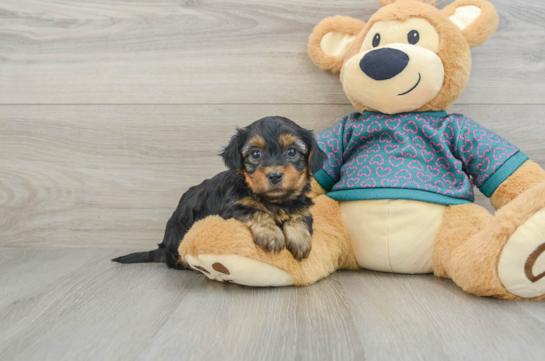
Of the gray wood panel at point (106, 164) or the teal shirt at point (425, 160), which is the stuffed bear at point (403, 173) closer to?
the teal shirt at point (425, 160)

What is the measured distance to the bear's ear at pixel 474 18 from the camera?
5.00 feet

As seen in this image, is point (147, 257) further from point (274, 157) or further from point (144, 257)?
point (274, 157)

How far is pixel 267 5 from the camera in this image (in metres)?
1.88

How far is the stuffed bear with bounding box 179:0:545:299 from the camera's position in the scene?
1.30 m

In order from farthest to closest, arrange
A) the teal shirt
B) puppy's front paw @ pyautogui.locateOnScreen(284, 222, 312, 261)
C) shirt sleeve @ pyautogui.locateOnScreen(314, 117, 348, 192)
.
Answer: shirt sleeve @ pyautogui.locateOnScreen(314, 117, 348, 192) → the teal shirt → puppy's front paw @ pyautogui.locateOnScreen(284, 222, 312, 261)

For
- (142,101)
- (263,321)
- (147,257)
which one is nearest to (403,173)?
(263,321)

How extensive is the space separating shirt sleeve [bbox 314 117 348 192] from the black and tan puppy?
23 centimetres

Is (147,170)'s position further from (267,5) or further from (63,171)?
(267,5)

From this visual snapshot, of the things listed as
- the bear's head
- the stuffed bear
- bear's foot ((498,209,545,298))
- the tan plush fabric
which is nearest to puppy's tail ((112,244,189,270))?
the stuffed bear

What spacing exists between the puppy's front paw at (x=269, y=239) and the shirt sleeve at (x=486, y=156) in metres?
0.76

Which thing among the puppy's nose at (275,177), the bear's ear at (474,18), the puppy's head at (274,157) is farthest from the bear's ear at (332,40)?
the puppy's nose at (275,177)

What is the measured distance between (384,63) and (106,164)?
4.58 ft

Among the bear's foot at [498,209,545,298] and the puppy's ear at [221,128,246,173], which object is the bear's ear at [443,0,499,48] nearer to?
the bear's foot at [498,209,545,298]

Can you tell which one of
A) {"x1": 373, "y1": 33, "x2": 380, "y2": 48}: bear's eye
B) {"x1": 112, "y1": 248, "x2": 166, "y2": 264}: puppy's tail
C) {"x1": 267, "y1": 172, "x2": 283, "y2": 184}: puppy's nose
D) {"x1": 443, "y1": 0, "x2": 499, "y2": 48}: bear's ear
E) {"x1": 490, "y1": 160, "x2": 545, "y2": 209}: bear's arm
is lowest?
{"x1": 112, "y1": 248, "x2": 166, "y2": 264}: puppy's tail
